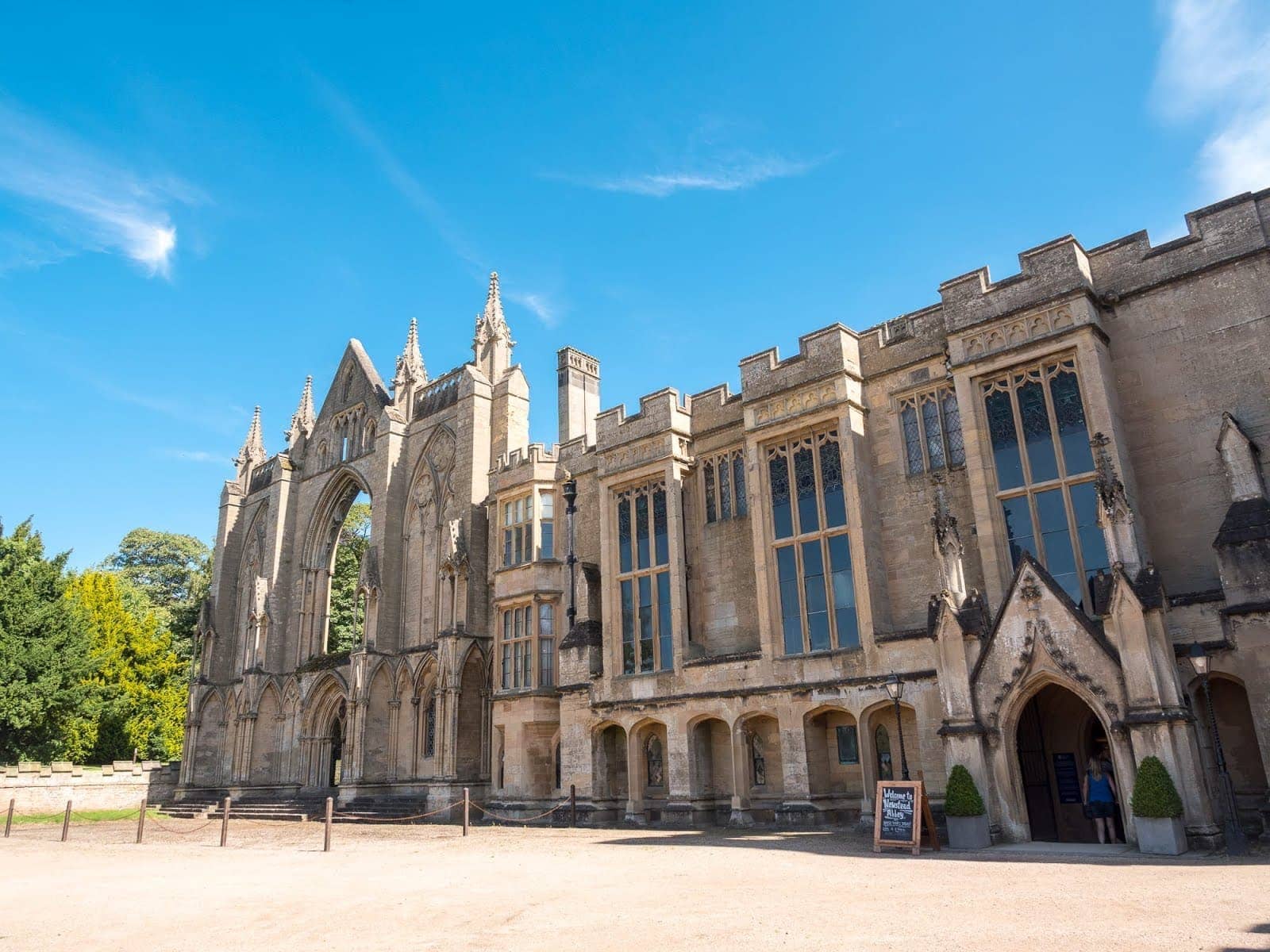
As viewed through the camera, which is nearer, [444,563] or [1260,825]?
[1260,825]

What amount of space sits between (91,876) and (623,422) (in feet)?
51.6

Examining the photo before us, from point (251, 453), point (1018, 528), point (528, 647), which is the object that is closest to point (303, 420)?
point (251, 453)

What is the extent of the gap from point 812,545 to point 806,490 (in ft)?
4.28

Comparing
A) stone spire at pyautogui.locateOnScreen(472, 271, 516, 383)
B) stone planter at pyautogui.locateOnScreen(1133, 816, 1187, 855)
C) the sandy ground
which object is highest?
stone spire at pyautogui.locateOnScreen(472, 271, 516, 383)

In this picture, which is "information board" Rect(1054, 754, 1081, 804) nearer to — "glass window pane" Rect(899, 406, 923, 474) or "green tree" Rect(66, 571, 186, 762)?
"glass window pane" Rect(899, 406, 923, 474)

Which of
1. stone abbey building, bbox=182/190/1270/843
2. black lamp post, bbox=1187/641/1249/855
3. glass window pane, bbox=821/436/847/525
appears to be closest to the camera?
black lamp post, bbox=1187/641/1249/855

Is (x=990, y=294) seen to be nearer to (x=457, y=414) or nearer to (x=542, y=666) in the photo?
(x=542, y=666)

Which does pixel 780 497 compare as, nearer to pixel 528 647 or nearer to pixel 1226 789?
pixel 528 647

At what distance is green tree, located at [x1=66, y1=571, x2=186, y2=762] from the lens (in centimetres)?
4431

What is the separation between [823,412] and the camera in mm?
21172

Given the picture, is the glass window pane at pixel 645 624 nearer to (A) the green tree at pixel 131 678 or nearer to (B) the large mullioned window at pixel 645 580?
(B) the large mullioned window at pixel 645 580

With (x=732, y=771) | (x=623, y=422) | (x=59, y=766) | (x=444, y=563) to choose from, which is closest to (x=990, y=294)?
(x=623, y=422)

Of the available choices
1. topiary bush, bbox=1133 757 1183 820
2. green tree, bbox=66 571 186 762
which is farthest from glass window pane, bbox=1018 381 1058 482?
green tree, bbox=66 571 186 762

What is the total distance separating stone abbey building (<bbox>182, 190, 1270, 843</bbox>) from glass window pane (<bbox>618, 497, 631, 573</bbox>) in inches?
2.8
